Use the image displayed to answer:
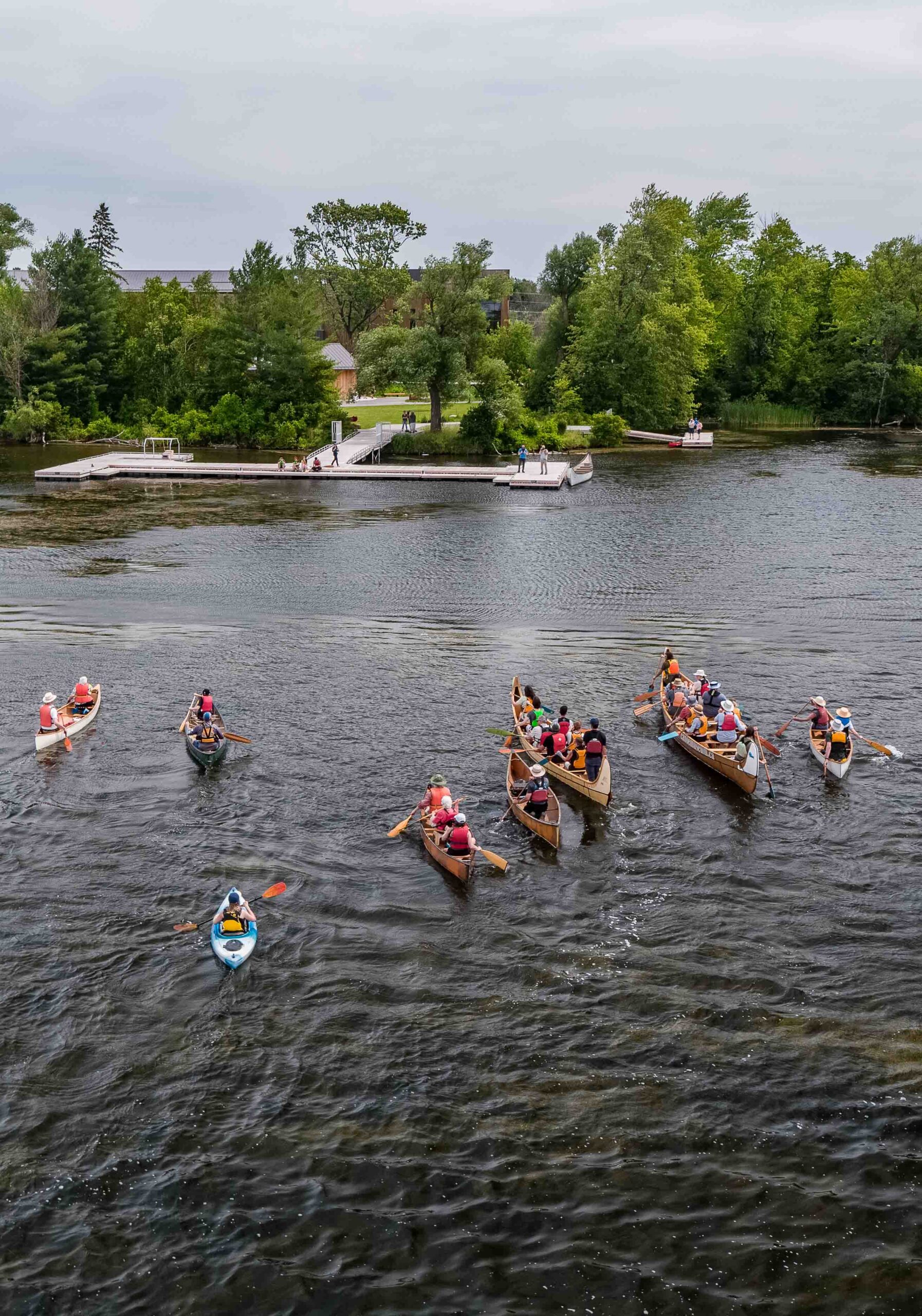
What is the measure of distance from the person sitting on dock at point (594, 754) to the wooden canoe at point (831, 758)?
6212mm

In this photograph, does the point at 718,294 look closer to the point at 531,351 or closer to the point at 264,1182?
the point at 531,351

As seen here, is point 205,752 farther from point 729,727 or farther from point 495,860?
point 729,727

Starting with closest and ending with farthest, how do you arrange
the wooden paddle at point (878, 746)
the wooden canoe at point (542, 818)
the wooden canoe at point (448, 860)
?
the wooden canoe at point (448, 860), the wooden canoe at point (542, 818), the wooden paddle at point (878, 746)

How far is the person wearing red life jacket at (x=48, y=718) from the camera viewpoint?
33.7 metres

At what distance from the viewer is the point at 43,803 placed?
30422 millimetres

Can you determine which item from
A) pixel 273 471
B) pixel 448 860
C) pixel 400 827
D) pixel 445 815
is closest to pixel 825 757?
pixel 445 815

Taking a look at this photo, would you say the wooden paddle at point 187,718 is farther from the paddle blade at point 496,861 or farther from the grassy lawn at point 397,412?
the grassy lawn at point 397,412

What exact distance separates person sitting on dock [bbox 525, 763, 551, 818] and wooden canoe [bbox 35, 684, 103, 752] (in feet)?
45.9

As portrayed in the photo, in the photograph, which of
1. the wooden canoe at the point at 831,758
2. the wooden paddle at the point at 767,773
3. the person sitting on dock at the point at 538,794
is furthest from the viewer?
the wooden canoe at the point at 831,758

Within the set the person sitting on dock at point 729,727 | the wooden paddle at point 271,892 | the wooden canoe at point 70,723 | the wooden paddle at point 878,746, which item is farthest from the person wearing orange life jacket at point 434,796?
the wooden paddle at point 878,746

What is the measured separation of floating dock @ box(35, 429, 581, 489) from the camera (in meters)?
82.8

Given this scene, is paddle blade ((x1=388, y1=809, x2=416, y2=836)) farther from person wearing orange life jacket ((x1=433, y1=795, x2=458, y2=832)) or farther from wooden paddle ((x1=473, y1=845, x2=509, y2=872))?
wooden paddle ((x1=473, y1=845, x2=509, y2=872))

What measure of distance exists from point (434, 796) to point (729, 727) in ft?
29.4

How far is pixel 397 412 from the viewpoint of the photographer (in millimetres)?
117688
